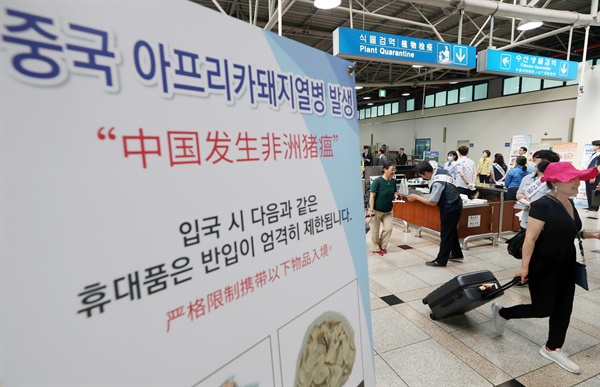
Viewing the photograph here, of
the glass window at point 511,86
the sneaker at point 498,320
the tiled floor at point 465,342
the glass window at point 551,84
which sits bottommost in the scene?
the tiled floor at point 465,342

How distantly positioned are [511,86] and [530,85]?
0.77 meters

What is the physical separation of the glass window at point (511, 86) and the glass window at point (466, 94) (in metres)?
1.53

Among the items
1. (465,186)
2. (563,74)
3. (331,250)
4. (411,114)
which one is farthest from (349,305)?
(411,114)

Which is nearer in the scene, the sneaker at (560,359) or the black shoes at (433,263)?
the sneaker at (560,359)

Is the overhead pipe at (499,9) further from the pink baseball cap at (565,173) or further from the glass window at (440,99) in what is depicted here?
the glass window at (440,99)

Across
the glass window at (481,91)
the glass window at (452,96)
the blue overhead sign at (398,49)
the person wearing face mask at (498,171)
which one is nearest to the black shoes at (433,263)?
the blue overhead sign at (398,49)

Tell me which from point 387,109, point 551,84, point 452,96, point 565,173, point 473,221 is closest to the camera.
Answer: point 565,173

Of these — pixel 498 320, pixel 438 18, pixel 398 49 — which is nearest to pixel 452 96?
pixel 438 18

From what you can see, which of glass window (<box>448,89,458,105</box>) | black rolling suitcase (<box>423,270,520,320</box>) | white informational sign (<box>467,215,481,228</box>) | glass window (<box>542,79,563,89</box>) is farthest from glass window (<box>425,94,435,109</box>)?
black rolling suitcase (<box>423,270,520,320</box>)

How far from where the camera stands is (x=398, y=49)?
4809mm

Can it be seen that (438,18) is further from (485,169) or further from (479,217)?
(479,217)

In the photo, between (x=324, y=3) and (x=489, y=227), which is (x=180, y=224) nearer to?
(x=324, y=3)

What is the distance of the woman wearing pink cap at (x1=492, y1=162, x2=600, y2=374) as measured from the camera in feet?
6.60

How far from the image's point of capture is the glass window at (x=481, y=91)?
12702 mm
